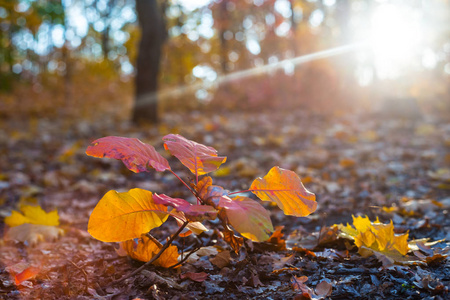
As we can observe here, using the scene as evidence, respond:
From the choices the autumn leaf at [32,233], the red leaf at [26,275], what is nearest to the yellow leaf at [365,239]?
the red leaf at [26,275]

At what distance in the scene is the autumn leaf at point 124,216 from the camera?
1.17m

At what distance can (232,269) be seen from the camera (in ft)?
4.71

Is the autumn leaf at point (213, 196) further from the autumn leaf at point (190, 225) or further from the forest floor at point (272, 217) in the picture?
the forest floor at point (272, 217)

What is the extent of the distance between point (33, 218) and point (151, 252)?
0.80 m

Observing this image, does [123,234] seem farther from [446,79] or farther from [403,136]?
[446,79]

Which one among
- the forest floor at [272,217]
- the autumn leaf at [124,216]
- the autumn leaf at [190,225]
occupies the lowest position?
the forest floor at [272,217]

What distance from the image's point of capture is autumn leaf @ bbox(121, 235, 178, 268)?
136cm

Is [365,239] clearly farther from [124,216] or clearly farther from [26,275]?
[26,275]

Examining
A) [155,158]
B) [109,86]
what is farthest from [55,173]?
[109,86]

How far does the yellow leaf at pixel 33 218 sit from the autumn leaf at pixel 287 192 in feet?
3.60

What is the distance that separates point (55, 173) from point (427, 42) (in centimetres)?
1277

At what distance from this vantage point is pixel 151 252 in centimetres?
139

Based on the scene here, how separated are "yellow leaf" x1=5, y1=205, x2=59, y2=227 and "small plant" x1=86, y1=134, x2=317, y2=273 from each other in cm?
80

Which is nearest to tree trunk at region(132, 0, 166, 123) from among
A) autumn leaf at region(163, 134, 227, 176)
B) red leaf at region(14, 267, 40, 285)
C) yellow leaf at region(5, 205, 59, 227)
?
yellow leaf at region(5, 205, 59, 227)
